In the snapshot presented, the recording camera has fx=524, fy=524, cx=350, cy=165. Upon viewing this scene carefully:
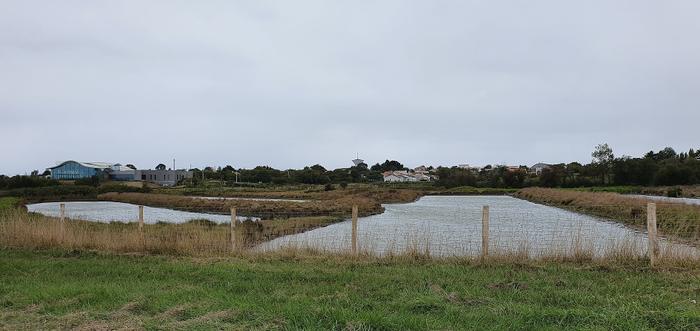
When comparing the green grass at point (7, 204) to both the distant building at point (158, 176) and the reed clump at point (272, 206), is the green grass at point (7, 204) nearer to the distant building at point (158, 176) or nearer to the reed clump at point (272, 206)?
the reed clump at point (272, 206)

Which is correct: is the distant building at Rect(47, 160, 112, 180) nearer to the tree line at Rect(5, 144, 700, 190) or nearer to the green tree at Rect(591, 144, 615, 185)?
the tree line at Rect(5, 144, 700, 190)

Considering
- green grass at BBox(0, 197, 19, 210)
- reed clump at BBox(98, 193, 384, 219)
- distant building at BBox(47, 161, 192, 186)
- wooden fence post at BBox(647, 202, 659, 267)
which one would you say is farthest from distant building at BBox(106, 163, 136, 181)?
wooden fence post at BBox(647, 202, 659, 267)

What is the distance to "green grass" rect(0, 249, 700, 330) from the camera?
242 inches

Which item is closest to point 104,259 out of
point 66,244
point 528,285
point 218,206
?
point 66,244

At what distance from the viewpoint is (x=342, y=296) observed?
300 inches

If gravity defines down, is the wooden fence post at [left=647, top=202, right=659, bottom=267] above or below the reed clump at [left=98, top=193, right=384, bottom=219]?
above

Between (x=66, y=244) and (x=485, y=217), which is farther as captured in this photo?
(x=66, y=244)

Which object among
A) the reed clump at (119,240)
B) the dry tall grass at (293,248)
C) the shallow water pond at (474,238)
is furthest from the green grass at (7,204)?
the dry tall grass at (293,248)

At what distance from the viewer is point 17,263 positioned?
11.6m

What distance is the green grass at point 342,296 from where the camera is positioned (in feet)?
20.2

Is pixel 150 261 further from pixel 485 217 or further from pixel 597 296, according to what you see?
pixel 597 296

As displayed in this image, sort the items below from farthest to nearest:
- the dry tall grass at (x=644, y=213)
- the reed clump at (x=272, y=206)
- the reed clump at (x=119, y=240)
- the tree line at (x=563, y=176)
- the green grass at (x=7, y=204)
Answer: the tree line at (x=563, y=176), the green grass at (x=7, y=204), the reed clump at (x=272, y=206), the dry tall grass at (x=644, y=213), the reed clump at (x=119, y=240)

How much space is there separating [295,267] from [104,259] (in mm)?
4981

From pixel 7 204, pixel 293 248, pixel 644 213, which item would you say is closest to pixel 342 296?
pixel 293 248
